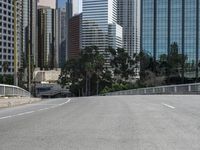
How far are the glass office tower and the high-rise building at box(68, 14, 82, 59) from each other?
4514cm

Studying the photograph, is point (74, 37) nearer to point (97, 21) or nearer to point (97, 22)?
point (97, 22)

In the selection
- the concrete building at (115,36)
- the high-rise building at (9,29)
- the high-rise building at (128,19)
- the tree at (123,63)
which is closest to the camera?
the high-rise building at (9,29)

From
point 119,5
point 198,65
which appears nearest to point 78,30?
point 119,5

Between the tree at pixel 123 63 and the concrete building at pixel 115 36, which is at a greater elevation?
the concrete building at pixel 115 36

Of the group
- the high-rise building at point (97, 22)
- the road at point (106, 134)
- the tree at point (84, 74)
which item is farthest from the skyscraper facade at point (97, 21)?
the road at point (106, 134)

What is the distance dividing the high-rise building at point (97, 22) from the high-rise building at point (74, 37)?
6.54 m

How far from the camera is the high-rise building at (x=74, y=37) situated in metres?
180

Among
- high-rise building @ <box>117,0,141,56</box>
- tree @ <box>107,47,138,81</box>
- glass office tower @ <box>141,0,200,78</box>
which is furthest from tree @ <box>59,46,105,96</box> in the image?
high-rise building @ <box>117,0,141,56</box>

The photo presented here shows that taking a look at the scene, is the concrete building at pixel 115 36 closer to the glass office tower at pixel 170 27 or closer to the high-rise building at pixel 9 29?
the glass office tower at pixel 170 27

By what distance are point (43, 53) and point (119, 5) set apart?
39.6m

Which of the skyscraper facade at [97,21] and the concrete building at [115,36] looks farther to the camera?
the concrete building at [115,36]

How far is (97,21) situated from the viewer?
165 metres

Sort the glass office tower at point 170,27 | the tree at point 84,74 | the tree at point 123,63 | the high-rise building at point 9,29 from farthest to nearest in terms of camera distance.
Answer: the glass office tower at point 170,27 < the tree at point 123,63 < the tree at point 84,74 < the high-rise building at point 9,29

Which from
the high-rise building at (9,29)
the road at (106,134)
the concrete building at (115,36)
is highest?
the concrete building at (115,36)
